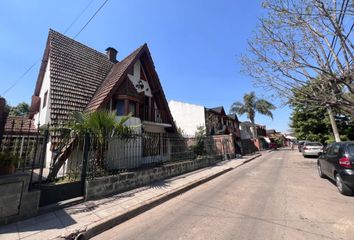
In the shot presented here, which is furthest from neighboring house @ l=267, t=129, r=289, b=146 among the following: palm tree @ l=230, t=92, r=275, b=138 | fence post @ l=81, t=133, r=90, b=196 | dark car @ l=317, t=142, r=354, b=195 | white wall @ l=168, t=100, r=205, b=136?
fence post @ l=81, t=133, r=90, b=196

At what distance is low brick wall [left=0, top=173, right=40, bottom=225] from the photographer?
3996mm

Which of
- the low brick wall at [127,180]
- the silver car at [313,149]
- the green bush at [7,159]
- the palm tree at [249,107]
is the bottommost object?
the low brick wall at [127,180]

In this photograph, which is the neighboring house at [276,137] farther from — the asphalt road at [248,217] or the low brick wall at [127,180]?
the asphalt road at [248,217]

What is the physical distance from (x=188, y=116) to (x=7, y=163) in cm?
1918

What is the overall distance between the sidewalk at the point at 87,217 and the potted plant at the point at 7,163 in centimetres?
127

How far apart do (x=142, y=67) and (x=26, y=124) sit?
942 cm

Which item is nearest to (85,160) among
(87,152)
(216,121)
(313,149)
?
(87,152)

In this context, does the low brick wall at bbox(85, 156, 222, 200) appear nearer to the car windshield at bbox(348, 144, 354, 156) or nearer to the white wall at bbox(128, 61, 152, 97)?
the white wall at bbox(128, 61, 152, 97)

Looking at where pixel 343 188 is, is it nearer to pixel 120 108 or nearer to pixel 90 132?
pixel 90 132

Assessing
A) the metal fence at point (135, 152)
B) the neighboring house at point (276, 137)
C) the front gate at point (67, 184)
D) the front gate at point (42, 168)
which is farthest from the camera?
the neighboring house at point (276, 137)

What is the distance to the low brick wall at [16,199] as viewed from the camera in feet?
13.1

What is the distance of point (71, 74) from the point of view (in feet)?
35.9

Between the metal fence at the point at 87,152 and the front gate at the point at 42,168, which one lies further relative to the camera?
the metal fence at the point at 87,152

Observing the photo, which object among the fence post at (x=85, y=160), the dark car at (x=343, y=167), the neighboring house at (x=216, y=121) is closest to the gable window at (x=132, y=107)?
the fence post at (x=85, y=160)
